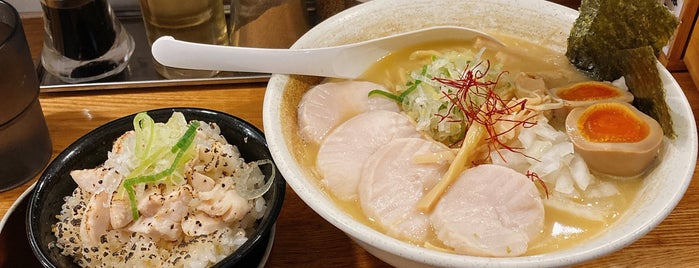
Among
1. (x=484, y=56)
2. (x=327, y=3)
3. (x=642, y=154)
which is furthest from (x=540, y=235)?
(x=327, y=3)

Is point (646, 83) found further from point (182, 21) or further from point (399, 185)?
point (182, 21)

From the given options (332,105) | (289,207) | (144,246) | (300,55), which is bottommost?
(289,207)

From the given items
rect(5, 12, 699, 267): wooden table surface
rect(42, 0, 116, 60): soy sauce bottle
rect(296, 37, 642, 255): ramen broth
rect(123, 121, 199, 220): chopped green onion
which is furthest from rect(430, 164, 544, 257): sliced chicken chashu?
rect(42, 0, 116, 60): soy sauce bottle

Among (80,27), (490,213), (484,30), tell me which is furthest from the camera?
(80,27)

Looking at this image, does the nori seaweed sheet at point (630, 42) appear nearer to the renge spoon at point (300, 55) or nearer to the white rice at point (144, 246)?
the renge spoon at point (300, 55)

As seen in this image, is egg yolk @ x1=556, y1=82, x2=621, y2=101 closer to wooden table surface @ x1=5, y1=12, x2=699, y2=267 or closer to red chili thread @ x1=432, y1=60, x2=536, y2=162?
red chili thread @ x1=432, y1=60, x2=536, y2=162

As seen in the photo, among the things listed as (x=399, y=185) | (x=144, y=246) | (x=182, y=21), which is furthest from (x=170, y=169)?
(x=182, y=21)

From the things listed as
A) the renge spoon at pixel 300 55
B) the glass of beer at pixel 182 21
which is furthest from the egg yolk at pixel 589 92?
the glass of beer at pixel 182 21
